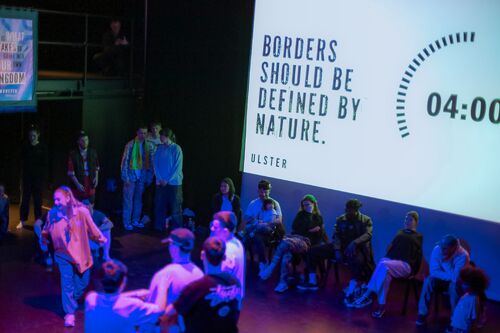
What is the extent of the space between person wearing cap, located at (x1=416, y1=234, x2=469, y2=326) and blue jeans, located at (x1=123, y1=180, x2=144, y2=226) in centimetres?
443

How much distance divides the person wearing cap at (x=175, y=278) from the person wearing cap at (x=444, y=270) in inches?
132

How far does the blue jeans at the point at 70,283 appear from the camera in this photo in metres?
6.94

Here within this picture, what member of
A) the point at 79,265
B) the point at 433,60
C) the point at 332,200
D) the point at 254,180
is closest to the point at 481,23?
the point at 433,60

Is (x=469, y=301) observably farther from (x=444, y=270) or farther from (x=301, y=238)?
(x=301, y=238)

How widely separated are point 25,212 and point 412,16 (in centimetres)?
558

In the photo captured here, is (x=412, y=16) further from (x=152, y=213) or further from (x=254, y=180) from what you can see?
(x=152, y=213)

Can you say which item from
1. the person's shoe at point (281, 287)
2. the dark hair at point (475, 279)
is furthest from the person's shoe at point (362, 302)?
the dark hair at point (475, 279)

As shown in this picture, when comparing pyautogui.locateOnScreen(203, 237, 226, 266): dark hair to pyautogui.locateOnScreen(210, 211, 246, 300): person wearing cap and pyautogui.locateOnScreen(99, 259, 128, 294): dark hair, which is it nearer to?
pyautogui.locateOnScreen(210, 211, 246, 300): person wearing cap

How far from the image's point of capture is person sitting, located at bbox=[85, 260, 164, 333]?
4.66m

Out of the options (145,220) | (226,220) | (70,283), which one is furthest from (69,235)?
(145,220)

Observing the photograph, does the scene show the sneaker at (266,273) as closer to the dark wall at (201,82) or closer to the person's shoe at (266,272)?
the person's shoe at (266,272)

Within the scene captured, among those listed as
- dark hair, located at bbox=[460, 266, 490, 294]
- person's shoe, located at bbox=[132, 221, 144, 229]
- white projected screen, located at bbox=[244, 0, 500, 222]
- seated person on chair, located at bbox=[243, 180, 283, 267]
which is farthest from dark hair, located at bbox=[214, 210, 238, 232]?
person's shoe, located at bbox=[132, 221, 144, 229]

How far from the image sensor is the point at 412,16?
8.76 meters

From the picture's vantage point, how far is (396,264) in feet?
25.9
